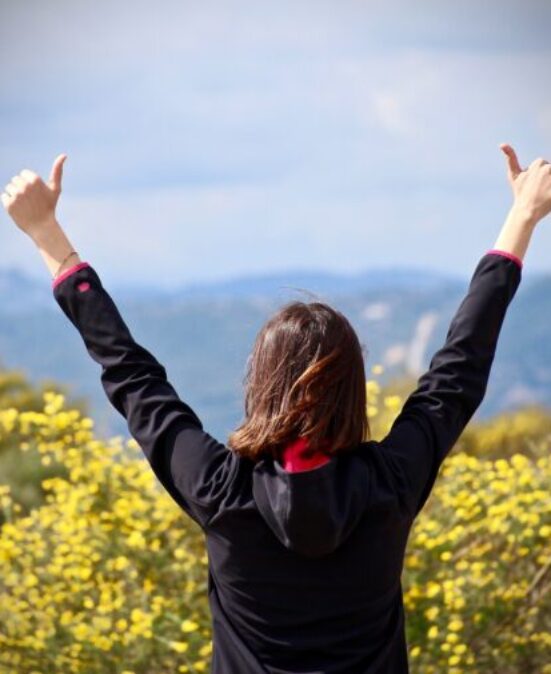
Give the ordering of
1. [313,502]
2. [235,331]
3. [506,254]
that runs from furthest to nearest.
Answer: [235,331] → [506,254] → [313,502]

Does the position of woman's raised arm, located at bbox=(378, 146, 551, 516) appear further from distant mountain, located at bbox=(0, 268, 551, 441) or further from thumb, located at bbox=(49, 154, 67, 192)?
distant mountain, located at bbox=(0, 268, 551, 441)

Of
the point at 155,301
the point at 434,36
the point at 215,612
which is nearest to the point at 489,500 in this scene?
the point at 215,612

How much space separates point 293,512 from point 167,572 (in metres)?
2.48

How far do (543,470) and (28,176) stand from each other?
2579 mm

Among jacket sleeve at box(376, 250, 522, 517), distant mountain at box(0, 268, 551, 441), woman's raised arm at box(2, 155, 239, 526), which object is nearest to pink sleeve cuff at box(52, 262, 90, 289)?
woman's raised arm at box(2, 155, 239, 526)

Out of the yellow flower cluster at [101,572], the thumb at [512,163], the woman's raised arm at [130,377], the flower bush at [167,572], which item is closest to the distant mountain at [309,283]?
the flower bush at [167,572]

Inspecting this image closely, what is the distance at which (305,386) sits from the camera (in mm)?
1493

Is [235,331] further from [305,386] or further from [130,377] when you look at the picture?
[305,386]

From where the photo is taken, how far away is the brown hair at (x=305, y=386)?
1.49m

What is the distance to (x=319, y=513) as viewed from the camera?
1438 millimetres

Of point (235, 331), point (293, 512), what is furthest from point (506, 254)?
point (235, 331)

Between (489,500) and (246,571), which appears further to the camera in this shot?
(489,500)

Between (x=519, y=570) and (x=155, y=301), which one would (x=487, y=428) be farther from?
(x=155, y=301)

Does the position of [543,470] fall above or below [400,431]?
above
